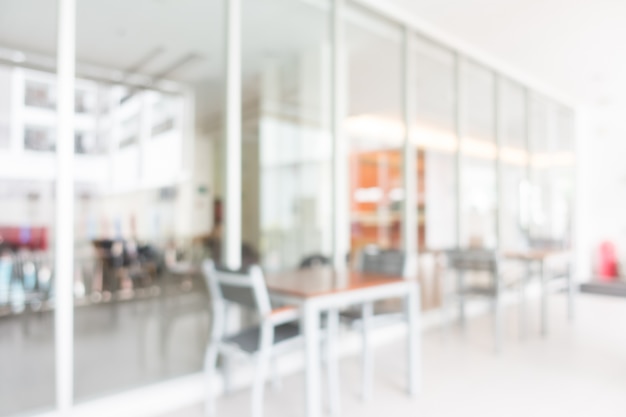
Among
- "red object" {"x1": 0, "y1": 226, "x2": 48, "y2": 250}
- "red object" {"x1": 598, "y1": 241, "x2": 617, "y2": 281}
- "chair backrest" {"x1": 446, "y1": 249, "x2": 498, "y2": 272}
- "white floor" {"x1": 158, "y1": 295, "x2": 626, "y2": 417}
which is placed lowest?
"white floor" {"x1": 158, "y1": 295, "x2": 626, "y2": 417}

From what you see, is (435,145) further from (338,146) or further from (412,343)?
(412,343)

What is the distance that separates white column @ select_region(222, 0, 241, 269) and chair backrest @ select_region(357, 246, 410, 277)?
104cm

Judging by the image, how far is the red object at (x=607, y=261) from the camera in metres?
7.55

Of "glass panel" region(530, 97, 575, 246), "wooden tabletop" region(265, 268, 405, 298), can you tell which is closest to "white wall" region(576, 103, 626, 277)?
"glass panel" region(530, 97, 575, 246)

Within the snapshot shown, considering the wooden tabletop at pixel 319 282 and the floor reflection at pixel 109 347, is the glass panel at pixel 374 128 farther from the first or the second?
the floor reflection at pixel 109 347

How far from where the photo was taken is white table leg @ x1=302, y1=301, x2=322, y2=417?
7.29 feet

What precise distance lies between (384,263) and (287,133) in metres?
1.98

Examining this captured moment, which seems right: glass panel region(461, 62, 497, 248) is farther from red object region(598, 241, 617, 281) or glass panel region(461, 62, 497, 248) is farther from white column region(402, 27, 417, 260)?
red object region(598, 241, 617, 281)

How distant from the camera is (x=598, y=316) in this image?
5156 millimetres

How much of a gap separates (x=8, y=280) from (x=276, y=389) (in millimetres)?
3230

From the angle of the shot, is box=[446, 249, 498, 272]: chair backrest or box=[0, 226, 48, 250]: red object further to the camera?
Result: box=[0, 226, 48, 250]: red object

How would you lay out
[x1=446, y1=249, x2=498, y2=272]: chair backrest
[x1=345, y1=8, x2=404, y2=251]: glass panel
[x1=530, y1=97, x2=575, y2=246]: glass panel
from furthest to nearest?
[x1=530, y1=97, x2=575, y2=246]: glass panel
[x1=345, y1=8, x2=404, y2=251]: glass panel
[x1=446, y1=249, x2=498, y2=272]: chair backrest

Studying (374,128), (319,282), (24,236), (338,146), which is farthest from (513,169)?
(24,236)

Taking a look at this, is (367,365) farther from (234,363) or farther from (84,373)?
(84,373)
